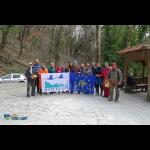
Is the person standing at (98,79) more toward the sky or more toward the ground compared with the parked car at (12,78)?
more toward the sky

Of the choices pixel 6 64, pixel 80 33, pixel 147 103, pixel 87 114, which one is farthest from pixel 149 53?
pixel 80 33

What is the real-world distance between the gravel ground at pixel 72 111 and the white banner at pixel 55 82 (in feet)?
3.78

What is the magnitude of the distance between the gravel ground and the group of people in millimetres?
727

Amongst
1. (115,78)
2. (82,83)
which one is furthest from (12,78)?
(115,78)

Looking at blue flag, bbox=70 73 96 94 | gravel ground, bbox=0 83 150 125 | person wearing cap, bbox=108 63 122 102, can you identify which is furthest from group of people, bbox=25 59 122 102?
gravel ground, bbox=0 83 150 125

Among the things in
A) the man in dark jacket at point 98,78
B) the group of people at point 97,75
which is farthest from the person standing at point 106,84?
the man in dark jacket at point 98,78

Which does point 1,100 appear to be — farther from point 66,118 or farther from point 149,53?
point 149,53

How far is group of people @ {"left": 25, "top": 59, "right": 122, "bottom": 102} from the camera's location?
730 inches

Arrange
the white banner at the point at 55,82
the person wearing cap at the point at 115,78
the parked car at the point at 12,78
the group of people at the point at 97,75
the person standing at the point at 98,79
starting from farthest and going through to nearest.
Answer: the parked car at the point at 12,78, the person standing at the point at 98,79, the white banner at the point at 55,82, the group of people at the point at 97,75, the person wearing cap at the point at 115,78

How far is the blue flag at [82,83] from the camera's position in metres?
20.6

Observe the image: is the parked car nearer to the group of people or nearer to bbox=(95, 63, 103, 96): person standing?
the group of people

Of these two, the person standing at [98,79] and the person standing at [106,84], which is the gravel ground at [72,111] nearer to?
the person standing at [106,84]
